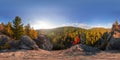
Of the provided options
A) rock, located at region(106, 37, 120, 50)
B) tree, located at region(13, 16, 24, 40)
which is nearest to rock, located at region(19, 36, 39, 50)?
rock, located at region(106, 37, 120, 50)

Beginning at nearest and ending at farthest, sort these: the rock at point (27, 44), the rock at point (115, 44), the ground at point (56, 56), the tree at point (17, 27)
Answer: the ground at point (56, 56), the rock at point (27, 44), the rock at point (115, 44), the tree at point (17, 27)

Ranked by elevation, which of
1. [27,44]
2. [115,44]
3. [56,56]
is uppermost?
[27,44]

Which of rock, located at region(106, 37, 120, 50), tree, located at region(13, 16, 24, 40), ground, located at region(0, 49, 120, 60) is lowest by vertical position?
ground, located at region(0, 49, 120, 60)

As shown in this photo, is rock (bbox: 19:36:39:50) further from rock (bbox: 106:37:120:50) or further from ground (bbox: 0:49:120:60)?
rock (bbox: 106:37:120:50)

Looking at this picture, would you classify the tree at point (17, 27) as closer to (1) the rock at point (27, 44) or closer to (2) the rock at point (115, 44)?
(1) the rock at point (27, 44)

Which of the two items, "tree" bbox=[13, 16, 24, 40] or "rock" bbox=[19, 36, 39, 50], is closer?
"rock" bbox=[19, 36, 39, 50]

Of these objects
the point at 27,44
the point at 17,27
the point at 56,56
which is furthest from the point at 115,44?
the point at 17,27

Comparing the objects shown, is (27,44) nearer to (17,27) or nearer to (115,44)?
(115,44)

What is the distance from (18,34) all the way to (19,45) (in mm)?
40740

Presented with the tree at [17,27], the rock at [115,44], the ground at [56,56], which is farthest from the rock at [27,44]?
the tree at [17,27]

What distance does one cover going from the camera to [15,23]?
284ft

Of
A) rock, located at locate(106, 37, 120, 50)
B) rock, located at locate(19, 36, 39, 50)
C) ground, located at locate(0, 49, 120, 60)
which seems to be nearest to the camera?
ground, located at locate(0, 49, 120, 60)

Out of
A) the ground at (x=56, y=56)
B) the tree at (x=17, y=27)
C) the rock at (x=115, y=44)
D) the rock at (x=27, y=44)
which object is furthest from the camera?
the tree at (x=17, y=27)

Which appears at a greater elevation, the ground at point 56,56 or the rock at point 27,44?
the rock at point 27,44
